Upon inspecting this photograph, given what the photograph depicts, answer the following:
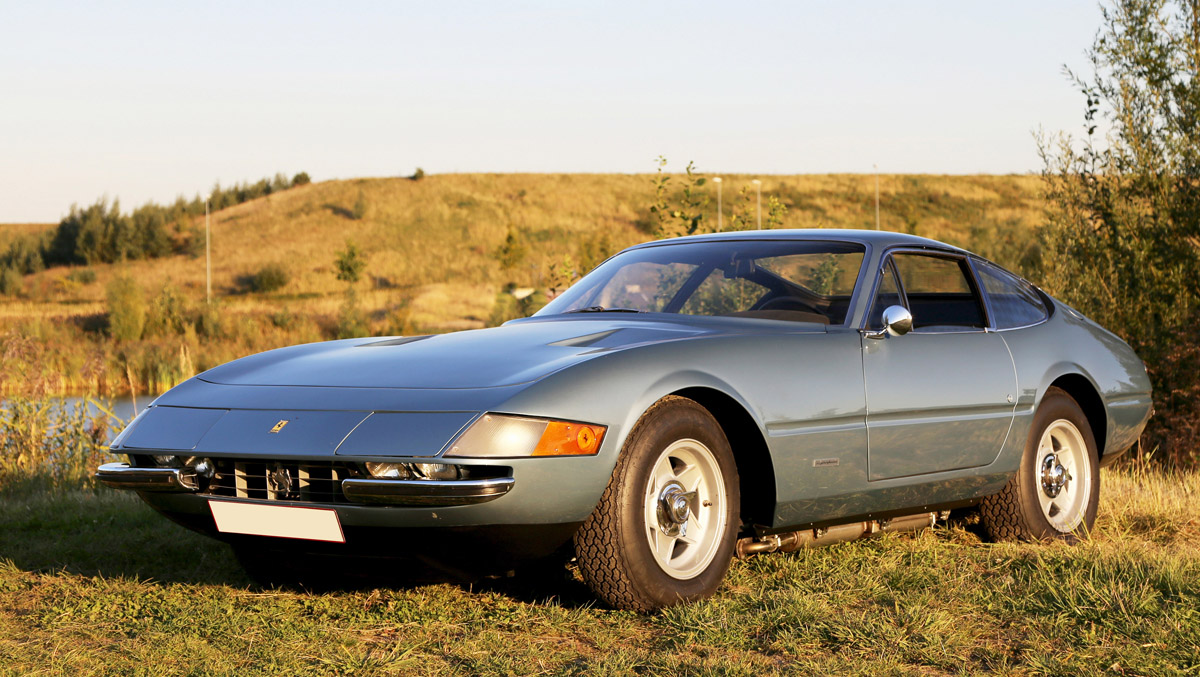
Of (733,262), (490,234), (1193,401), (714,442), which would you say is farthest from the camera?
(490,234)

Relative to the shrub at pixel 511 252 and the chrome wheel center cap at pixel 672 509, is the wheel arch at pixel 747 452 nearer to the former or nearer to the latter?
the chrome wheel center cap at pixel 672 509

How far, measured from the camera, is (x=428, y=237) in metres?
78.4

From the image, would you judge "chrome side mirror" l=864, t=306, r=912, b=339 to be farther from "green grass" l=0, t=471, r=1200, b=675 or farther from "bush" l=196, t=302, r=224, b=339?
"bush" l=196, t=302, r=224, b=339

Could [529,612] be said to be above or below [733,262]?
below

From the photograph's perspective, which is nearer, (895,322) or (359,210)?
(895,322)

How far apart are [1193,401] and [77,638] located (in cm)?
881

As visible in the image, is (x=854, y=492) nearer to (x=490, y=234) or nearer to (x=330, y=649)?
(x=330, y=649)

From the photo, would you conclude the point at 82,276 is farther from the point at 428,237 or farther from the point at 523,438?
the point at 523,438

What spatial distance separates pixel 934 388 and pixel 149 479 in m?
3.14

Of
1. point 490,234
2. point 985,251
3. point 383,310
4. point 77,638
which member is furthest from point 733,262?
point 490,234

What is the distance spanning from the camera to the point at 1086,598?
3941 millimetres

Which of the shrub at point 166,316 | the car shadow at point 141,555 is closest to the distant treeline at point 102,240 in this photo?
the shrub at point 166,316

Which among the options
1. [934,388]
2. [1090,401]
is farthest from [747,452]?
[1090,401]

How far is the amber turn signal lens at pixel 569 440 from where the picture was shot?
3592 mm
